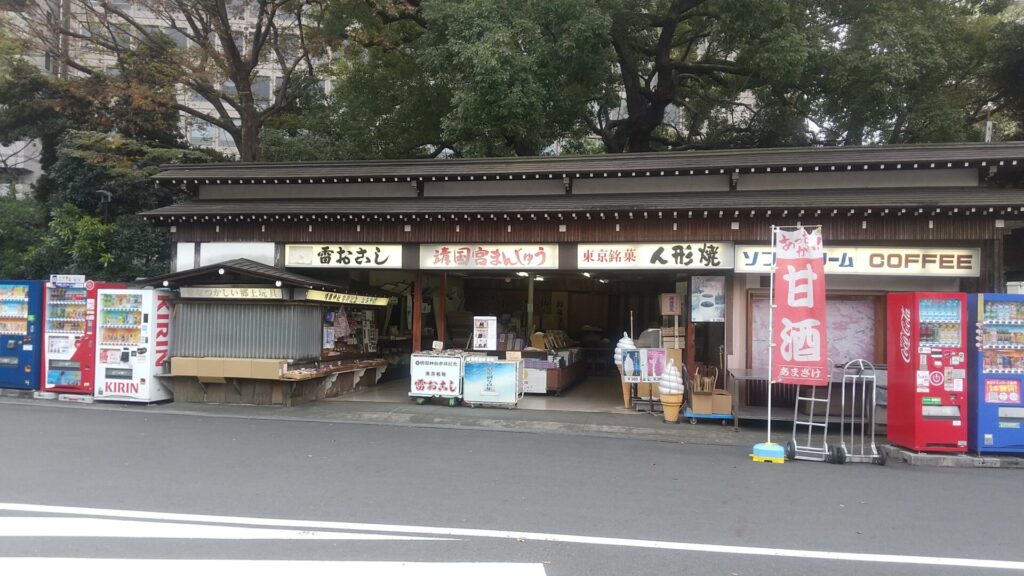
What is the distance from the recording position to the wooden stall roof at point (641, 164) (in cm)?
1179

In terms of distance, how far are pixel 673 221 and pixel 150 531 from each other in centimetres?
1004

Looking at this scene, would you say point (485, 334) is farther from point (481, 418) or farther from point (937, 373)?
point (937, 373)

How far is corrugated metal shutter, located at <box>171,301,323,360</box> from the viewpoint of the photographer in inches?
507

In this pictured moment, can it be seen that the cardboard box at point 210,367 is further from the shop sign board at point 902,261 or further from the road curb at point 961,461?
the road curb at point 961,461

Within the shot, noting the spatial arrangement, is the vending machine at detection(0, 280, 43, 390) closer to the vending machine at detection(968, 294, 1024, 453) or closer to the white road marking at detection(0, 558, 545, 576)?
the white road marking at detection(0, 558, 545, 576)

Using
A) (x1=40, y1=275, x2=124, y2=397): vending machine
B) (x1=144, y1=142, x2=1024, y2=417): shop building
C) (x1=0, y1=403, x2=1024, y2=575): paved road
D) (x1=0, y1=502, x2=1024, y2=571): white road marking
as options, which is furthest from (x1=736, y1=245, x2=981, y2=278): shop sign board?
(x1=40, y1=275, x2=124, y2=397): vending machine

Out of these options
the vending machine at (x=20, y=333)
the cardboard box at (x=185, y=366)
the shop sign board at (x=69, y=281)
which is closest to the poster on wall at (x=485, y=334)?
the cardboard box at (x=185, y=366)

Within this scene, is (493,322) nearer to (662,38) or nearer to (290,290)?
(290,290)

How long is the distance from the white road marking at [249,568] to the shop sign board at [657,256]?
8.58 m

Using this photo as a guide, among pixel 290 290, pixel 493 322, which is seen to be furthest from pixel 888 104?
pixel 290 290

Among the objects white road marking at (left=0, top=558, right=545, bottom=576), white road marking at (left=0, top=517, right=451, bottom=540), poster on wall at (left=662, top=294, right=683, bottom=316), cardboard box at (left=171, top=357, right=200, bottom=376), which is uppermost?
poster on wall at (left=662, top=294, right=683, bottom=316)

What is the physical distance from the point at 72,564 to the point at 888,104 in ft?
65.3

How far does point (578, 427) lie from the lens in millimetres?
11352

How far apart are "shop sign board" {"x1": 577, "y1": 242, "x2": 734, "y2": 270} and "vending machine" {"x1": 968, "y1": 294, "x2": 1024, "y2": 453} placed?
416 centimetres
